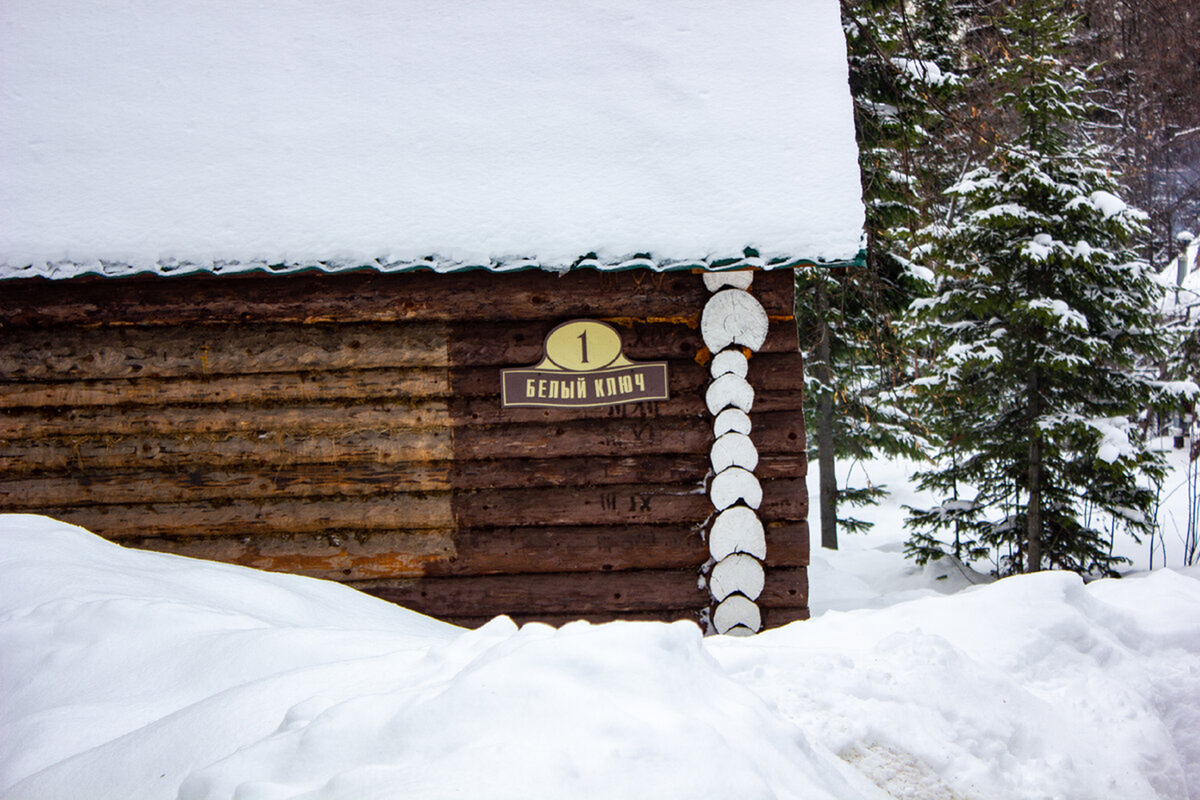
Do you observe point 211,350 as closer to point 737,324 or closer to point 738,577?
point 737,324

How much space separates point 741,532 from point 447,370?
6.63 feet

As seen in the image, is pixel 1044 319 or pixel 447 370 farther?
pixel 1044 319

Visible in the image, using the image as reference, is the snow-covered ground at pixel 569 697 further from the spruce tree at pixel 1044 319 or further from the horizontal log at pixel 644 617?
the spruce tree at pixel 1044 319

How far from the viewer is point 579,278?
4.69 m

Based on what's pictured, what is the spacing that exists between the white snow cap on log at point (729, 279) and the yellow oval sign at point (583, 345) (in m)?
0.63

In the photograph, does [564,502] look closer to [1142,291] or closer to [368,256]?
[368,256]

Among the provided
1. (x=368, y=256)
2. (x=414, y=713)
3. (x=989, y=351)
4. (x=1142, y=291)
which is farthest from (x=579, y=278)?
(x=1142, y=291)

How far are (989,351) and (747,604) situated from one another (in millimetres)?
4718

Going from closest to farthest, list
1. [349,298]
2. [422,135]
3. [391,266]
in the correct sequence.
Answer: [391,266] → [349,298] → [422,135]

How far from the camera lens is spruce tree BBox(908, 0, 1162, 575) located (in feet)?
24.9

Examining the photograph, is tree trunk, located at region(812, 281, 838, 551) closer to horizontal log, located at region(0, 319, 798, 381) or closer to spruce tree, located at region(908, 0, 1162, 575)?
spruce tree, located at region(908, 0, 1162, 575)

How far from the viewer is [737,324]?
182 inches

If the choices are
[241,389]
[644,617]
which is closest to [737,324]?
[644,617]

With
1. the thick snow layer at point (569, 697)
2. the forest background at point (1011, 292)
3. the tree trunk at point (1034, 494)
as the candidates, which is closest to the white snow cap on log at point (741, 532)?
the thick snow layer at point (569, 697)
